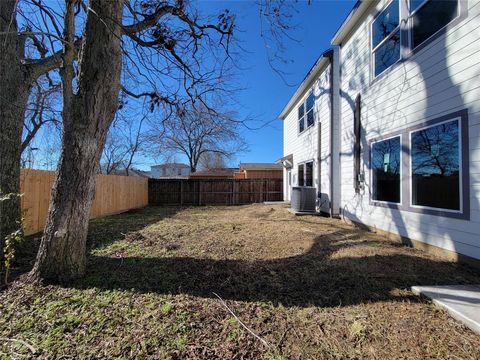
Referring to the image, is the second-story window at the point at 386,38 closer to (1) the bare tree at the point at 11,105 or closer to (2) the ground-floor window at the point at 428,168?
(2) the ground-floor window at the point at 428,168

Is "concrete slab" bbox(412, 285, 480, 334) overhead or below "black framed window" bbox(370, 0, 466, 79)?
below

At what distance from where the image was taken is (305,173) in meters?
11.3

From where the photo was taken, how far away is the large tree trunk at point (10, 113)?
4043 millimetres

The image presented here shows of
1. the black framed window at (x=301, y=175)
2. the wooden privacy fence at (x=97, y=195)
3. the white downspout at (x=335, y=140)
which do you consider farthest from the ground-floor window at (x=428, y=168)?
the wooden privacy fence at (x=97, y=195)

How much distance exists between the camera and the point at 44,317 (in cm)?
251

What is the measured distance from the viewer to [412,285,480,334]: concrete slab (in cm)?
229

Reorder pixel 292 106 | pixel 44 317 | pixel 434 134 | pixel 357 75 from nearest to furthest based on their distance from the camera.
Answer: pixel 44 317, pixel 434 134, pixel 357 75, pixel 292 106

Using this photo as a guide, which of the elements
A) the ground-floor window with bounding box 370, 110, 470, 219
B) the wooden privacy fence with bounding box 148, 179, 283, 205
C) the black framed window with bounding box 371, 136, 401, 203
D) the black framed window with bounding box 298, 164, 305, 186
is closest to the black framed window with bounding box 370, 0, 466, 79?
the ground-floor window with bounding box 370, 110, 470, 219

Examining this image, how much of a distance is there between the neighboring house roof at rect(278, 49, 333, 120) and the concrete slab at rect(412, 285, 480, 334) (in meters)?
7.54

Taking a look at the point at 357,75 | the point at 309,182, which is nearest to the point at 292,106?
the point at 309,182

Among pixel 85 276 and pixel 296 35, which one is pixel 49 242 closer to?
pixel 85 276

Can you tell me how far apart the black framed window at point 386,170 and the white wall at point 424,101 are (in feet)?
0.78

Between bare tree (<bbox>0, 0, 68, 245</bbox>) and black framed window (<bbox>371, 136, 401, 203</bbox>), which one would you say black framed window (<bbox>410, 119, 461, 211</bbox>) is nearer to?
black framed window (<bbox>371, 136, 401, 203</bbox>)

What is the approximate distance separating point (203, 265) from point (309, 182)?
7.76m
